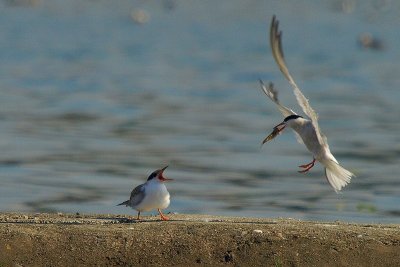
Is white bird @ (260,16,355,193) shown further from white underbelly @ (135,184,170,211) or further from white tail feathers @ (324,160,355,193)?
white underbelly @ (135,184,170,211)

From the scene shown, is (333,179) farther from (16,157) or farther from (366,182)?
(16,157)

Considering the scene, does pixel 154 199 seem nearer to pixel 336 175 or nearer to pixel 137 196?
pixel 137 196

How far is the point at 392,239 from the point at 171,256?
191 cm

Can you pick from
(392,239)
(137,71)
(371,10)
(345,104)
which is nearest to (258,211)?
(392,239)

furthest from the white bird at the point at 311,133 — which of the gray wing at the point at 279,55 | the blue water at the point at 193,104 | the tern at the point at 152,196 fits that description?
the blue water at the point at 193,104

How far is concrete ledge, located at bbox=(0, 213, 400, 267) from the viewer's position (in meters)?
11.2

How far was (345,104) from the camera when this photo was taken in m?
30.4

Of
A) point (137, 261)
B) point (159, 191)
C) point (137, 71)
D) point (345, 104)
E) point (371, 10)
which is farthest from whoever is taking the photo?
point (371, 10)

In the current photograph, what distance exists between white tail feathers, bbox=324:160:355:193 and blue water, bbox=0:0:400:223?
8.49 ft

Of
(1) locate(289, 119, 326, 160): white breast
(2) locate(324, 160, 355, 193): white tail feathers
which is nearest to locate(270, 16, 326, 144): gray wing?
(1) locate(289, 119, 326, 160): white breast

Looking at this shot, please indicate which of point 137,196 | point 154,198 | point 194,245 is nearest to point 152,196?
point 154,198

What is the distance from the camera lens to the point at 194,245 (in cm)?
1132

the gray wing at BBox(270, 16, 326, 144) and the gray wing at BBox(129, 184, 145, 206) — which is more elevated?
the gray wing at BBox(270, 16, 326, 144)

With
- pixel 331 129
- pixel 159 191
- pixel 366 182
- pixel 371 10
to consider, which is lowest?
pixel 159 191
